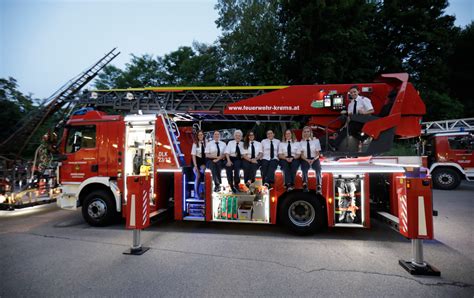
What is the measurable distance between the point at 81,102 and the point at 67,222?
3340mm

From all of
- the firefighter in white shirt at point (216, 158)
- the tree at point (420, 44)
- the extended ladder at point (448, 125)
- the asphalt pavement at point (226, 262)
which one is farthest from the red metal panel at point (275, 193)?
the tree at point (420, 44)

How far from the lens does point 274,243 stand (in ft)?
17.4

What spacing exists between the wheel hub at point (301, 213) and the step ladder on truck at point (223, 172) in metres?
0.02

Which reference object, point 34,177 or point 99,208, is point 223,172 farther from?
point 34,177

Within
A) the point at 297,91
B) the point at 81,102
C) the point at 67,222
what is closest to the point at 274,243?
the point at 297,91

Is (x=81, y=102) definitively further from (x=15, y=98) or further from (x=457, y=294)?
(x=15, y=98)

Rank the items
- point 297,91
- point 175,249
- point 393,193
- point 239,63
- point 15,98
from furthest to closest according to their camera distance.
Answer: point 15,98 < point 239,63 < point 297,91 < point 393,193 < point 175,249

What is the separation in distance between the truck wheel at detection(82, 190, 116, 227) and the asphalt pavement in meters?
0.21

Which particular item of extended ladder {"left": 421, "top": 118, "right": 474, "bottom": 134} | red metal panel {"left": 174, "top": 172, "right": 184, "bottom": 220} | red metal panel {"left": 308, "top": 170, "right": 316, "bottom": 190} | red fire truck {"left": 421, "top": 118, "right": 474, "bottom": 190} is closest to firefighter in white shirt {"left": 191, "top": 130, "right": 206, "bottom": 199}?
red metal panel {"left": 174, "top": 172, "right": 184, "bottom": 220}

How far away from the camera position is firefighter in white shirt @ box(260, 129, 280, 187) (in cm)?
588

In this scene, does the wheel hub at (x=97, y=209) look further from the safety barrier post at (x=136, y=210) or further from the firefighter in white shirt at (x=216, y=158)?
the firefighter in white shirt at (x=216, y=158)

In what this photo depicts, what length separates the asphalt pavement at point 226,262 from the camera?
3510mm

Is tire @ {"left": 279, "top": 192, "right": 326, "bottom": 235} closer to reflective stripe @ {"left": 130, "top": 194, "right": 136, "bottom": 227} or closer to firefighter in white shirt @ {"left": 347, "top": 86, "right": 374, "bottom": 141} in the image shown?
firefighter in white shirt @ {"left": 347, "top": 86, "right": 374, "bottom": 141}

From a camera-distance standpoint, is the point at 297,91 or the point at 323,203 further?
the point at 297,91
